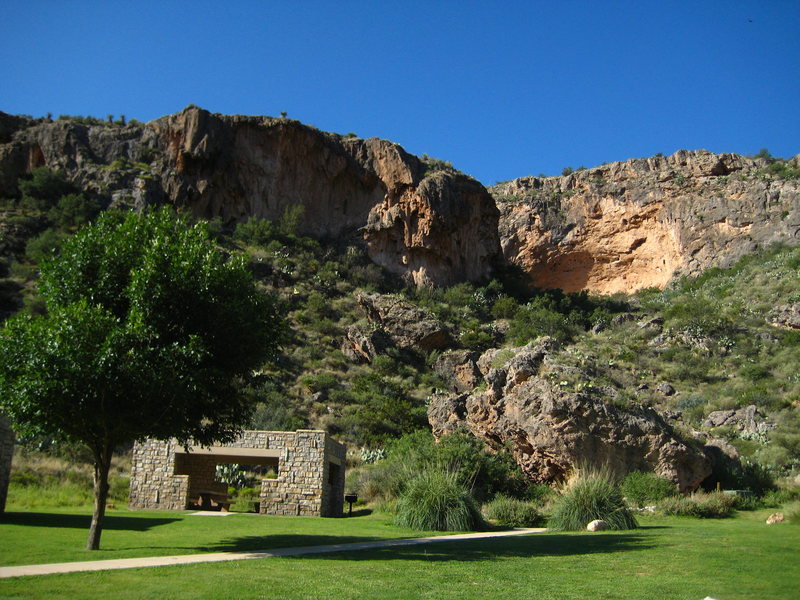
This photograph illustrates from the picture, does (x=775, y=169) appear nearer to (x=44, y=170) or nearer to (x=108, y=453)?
(x=44, y=170)

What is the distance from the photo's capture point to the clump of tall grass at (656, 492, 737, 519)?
2155 cm

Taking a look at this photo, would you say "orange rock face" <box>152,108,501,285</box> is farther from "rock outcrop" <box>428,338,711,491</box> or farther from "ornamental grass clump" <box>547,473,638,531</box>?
"ornamental grass clump" <box>547,473,638,531</box>

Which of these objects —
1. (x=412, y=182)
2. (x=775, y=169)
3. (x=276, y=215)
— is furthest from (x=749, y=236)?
(x=276, y=215)

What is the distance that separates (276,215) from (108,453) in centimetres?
4750

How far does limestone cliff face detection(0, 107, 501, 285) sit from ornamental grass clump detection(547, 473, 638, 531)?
39958 mm

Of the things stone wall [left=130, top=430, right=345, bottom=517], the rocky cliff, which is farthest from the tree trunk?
the rocky cliff

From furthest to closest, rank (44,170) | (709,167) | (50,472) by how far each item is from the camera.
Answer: (709,167), (44,170), (50,472)

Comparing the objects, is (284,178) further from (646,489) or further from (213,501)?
(646,489)

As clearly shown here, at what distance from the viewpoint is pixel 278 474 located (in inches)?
951

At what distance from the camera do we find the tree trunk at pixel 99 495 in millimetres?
12180

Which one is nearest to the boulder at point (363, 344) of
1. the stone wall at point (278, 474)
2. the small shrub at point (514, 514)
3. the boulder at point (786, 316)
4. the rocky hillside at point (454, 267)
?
the rocky hillside at point (454, 267)

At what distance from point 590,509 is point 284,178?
46209mm

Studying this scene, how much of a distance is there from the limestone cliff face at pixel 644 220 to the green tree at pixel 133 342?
60.5 meters

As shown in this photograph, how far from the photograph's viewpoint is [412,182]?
192ft
